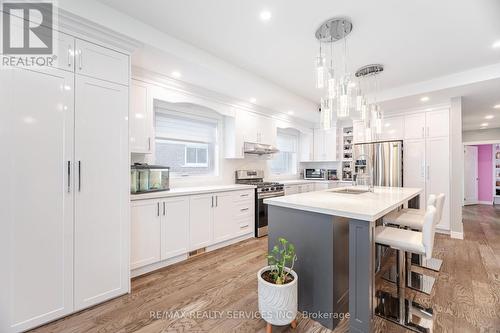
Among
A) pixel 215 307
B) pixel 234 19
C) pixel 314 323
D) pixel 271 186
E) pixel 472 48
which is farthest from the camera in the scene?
pixel 271 186

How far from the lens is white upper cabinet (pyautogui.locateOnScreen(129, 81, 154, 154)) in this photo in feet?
8.73

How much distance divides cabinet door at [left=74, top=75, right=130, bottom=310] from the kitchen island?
1.45 metres

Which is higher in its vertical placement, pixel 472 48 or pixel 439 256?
pixel 472 48

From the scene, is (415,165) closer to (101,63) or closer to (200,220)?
(200,220)

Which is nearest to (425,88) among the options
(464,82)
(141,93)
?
(464,82)

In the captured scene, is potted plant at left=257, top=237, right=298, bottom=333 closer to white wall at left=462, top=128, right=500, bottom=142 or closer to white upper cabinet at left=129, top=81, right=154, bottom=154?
white upper cabinet at left=129, top=81, right=154, bottom=154

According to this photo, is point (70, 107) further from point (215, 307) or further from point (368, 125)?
point (368, 125)

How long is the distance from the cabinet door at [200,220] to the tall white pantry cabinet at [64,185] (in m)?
0.92

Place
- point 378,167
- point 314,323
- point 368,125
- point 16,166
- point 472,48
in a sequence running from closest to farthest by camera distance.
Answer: point 16,166 → point 314,323 → point 472,48 → point 368,125 → point 378,167

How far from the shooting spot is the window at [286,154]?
5.44 m

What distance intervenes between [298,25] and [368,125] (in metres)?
1.43

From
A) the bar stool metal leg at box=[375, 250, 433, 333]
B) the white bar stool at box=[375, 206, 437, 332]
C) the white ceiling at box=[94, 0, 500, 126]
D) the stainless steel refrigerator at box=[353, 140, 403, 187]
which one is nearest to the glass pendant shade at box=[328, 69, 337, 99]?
the white ceiling at box=[94, 0, 500, 126]

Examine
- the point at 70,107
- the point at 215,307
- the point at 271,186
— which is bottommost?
the point at 215,307

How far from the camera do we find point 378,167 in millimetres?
4555
